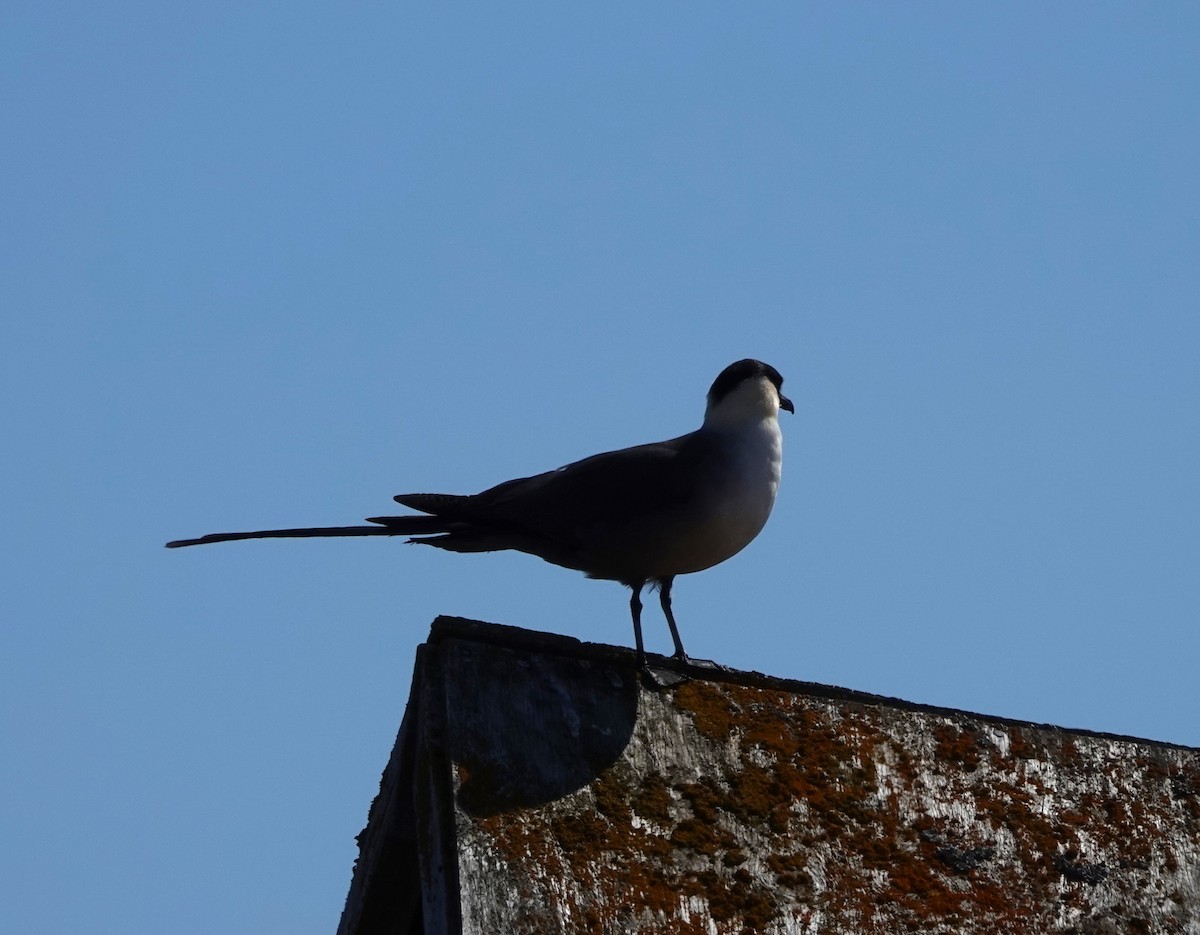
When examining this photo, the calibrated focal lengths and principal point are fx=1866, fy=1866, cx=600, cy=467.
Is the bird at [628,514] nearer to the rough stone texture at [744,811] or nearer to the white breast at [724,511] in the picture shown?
the white breast at [724,511]

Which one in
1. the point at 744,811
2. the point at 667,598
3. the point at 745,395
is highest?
the point at 745,395

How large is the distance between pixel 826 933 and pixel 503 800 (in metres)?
0.86

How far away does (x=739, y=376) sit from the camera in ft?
26.7

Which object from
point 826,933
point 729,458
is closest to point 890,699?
point 826,933

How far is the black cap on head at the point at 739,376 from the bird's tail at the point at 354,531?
1.47m

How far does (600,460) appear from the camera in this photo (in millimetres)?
7266

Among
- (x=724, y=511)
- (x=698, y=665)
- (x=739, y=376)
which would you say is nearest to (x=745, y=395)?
(x=739, y=376)

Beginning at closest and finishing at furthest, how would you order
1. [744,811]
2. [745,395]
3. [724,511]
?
1. [744,811]
2. [724,511]
3. [745,395]

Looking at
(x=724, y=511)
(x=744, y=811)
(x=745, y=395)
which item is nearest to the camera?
(x=744, y=811)

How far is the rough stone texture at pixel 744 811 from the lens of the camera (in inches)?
179

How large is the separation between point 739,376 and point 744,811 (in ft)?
11.4

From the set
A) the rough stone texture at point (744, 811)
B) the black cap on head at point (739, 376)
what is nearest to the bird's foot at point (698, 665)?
the rough stone texture at point (744, 811)

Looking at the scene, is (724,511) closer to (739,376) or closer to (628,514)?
(628,514)

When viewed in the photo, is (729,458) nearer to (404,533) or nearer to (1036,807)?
(404,533)
